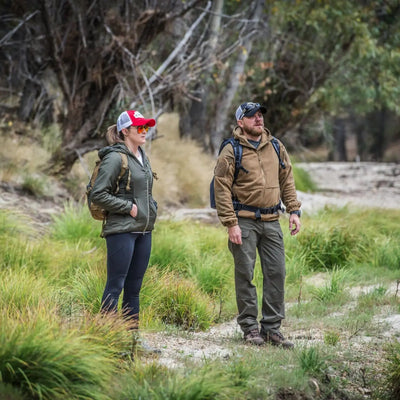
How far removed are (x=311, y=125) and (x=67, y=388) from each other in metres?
19.9

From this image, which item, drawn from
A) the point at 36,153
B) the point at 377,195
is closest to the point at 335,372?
the point at 36,153

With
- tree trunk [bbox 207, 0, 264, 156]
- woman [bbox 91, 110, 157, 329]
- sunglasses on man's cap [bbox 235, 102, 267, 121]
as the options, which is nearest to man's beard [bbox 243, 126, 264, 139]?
sunglasses on man's cap [bbox 235, 102, 267, 121]

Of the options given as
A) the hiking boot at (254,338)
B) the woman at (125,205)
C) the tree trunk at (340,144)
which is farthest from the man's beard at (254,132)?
the tree trunk at (340,144)

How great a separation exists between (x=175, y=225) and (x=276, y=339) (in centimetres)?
431

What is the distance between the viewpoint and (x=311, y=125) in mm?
22359

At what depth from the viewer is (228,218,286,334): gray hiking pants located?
4926 mm

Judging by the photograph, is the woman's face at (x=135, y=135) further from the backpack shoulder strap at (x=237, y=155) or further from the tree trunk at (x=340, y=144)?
the tree trunk at (x=340, y=144)

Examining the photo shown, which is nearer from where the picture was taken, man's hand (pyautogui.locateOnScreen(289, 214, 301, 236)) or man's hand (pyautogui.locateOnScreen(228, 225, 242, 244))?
man's hand (pyautogui.locateOnScreen(228, 225, 242, 244))

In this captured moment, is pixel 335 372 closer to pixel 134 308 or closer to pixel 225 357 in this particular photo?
pixel 225 357

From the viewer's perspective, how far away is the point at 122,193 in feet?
14.6

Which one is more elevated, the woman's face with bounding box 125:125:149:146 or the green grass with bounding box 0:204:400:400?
the woman's face with bounding box 125:125:149:146

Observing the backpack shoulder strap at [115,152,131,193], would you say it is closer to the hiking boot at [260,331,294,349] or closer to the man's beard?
the man's beard

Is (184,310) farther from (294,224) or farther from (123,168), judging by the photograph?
(123,168)

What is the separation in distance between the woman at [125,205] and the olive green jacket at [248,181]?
57 centimetres
